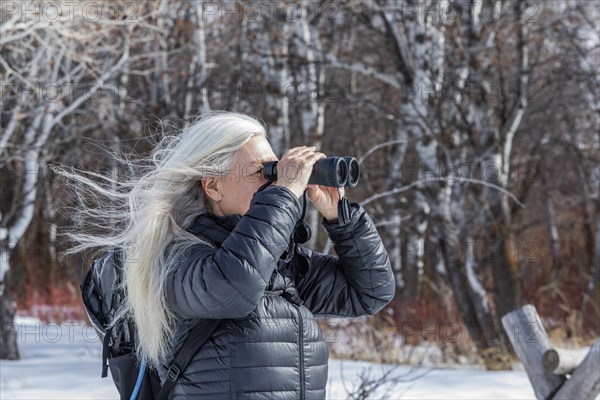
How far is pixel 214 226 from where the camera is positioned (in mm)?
2236

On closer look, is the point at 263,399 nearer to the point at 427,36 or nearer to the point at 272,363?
the point at 272,363

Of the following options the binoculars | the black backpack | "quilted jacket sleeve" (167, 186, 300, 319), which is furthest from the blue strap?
the binoculars

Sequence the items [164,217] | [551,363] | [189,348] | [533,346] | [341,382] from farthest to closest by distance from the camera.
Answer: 1. [341,382]
2. [533,346]
3. [551,363]
4. [164,217]
5. [189,348]

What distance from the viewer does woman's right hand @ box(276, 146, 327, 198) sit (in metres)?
2.13

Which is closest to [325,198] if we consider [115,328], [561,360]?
[115,328]

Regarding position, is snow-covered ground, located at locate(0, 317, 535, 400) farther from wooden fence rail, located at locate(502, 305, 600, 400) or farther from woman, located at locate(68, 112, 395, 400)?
woman, located at locate(68, 112, 395, 400)

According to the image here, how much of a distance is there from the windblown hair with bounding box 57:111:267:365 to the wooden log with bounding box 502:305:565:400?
245 cm

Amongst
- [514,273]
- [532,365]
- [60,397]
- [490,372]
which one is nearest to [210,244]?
[532,365]

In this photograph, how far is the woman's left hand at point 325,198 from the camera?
7.52 ft

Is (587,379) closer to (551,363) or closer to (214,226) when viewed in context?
(551,363)

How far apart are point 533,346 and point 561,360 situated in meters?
0.17

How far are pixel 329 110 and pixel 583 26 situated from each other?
4908 mm

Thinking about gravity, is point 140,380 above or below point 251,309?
below

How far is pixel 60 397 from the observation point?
558cm
